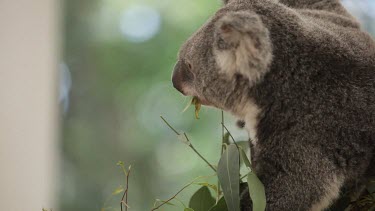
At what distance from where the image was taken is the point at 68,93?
3.65 metres

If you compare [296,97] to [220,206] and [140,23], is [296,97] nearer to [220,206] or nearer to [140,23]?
[220,206]

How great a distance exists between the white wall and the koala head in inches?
72.7

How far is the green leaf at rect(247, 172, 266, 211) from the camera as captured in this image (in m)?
1.29

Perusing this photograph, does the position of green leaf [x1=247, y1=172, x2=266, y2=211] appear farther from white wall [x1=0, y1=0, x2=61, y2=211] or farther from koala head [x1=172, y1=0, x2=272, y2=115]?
white wall [x1=0, y1=0, x2=61, y2=211]

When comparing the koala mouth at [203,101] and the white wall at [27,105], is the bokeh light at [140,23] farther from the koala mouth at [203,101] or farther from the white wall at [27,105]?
the koala mouth at [203,101]

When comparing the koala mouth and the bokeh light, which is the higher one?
the koala mouth

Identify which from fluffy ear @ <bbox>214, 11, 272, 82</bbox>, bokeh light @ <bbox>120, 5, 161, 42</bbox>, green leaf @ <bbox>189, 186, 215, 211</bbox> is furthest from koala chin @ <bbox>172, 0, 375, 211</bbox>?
bokeh light @ <bbox>120, 5, 161, 42</bbox>

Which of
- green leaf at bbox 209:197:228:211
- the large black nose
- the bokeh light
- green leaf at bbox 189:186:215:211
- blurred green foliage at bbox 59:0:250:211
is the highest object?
the large black nose

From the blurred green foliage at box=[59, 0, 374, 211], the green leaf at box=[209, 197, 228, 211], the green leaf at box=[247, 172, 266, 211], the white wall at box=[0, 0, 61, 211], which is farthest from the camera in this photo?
the blurred green foliage at box=[59, 0, 374, 211]

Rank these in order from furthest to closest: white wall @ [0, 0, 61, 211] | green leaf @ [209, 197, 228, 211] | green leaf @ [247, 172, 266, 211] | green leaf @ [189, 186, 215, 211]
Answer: white wall @ [0, 0, 61, 211]
green leaf @ [189, 186, 215, 211]
green leaf @ [209, 197, 228, 211]
green leaf @ [247, 172, 266, 211]

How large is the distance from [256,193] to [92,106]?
244 cm

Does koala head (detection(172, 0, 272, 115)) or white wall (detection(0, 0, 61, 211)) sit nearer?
koala head (detection(172, 0, 272, 115))

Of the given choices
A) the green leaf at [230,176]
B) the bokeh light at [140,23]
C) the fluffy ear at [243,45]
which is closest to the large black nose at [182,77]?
the fluffy ear at [243,45]

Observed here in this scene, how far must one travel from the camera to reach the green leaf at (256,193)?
129 cm
